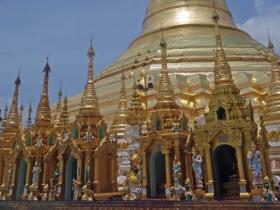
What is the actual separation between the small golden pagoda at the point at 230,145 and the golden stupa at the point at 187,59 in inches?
399

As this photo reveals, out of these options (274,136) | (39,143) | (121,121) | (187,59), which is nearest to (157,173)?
(39,143)

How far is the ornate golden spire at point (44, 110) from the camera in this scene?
19.8m

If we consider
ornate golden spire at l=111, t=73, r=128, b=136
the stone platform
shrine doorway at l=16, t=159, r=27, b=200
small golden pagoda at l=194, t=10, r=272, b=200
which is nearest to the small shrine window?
small golden pagoda at l=194, t=10, r=272, b=200

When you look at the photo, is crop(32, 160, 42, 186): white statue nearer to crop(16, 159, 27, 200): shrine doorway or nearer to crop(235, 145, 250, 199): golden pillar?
crop(16, 159, 27, 200): shrine doorway

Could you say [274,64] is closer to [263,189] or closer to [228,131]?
[228,131]

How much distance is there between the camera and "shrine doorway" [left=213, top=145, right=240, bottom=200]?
12.9 meters

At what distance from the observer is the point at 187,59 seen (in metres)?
32.1

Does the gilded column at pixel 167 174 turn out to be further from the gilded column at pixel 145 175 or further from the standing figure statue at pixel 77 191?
the standing figure statue at pixel 77 191

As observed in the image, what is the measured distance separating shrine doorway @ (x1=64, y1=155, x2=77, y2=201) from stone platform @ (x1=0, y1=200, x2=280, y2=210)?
4260 mm

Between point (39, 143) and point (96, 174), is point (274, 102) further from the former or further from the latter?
point (39, 143)

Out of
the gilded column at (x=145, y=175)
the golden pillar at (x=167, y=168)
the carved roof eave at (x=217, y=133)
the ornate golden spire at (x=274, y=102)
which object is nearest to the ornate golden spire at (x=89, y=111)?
the gilded column at (x=145, y=175)

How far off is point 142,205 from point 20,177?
12360mm

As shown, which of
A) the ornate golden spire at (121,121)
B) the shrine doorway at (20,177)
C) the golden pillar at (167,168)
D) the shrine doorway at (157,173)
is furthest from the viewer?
the ornate golden spire at (121,121)

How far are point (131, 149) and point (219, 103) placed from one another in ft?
18.9
